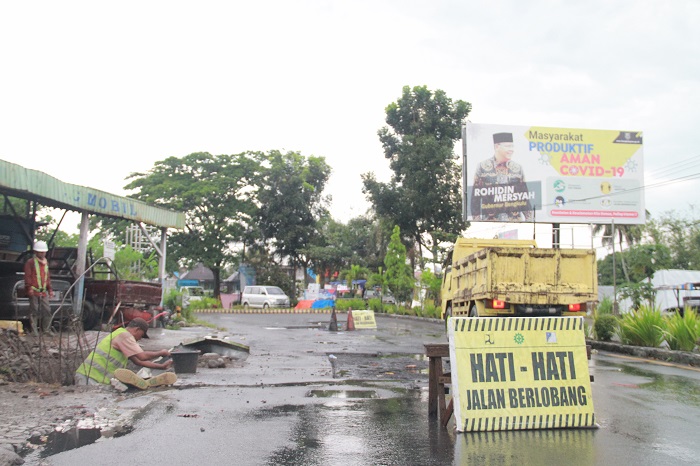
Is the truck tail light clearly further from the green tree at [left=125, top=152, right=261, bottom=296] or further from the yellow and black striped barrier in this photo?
the green tree at [left=125, top=152, right=261, bottom=296]

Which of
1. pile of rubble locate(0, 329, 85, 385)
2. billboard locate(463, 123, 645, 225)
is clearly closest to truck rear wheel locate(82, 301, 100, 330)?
pile of rubble locate(0, 329, 85, 385)

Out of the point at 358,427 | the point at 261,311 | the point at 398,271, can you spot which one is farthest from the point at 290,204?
the point at 358,427

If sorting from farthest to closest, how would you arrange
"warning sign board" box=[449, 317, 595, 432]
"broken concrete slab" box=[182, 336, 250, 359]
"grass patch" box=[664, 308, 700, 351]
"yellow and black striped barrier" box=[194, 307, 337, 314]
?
"yellow and black striped barrier" box=[194, 307, 337, 314]
"grass patch" box=[664, 308, 700, 351]
"broken concrete slab" box=[182, 336, 250, 359]
"warning sign board" box=[449, 317, 595, 432]

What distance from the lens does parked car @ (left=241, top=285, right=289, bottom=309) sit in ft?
135

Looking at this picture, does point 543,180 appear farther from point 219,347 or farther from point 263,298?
point 219,347

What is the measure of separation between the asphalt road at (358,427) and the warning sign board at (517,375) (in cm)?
17

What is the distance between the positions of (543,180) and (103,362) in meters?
24.6

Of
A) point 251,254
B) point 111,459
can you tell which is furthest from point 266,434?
point 251,254

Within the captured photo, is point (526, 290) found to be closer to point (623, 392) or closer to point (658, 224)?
point (623, 392)

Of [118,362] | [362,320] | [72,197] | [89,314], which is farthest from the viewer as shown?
[362,320]

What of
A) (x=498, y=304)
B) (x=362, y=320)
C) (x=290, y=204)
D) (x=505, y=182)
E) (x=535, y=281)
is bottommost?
(x=362, y=320)

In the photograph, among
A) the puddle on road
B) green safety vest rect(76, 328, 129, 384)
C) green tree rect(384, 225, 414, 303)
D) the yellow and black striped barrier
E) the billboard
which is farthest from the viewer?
green tree rect(384, 225, 414, 303)

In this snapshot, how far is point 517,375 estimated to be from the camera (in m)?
6.40

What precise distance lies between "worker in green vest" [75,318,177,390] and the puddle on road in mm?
1964
